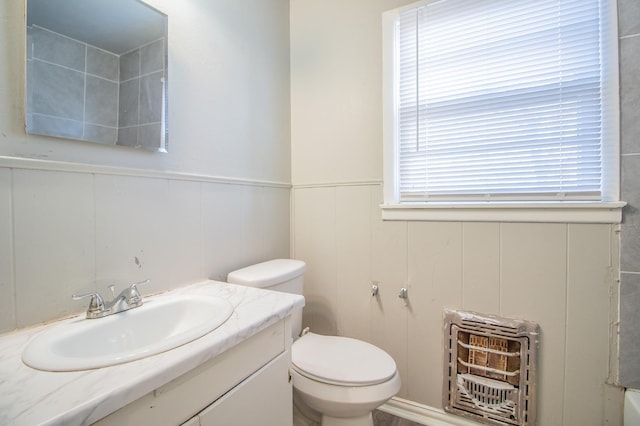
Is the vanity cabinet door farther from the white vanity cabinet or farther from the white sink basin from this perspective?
the white sink basin

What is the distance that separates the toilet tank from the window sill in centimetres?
55

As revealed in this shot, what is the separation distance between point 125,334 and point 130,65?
2.91ft

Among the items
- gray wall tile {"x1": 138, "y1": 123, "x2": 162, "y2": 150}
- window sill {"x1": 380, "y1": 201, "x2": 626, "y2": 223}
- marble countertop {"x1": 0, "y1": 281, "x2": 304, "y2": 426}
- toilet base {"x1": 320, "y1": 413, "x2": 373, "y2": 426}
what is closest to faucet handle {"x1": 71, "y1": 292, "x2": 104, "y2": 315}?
marble countertop {"x1": 0, "y1": 281, "x2": 304, "y2": 426}

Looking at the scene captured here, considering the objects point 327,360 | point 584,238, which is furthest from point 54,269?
point 584,238

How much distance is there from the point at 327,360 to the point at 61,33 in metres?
1.42

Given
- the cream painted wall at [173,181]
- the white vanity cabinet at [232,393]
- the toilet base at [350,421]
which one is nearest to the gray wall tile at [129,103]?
the cream painted wall at [173,181]

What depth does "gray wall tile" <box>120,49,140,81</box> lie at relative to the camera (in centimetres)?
95

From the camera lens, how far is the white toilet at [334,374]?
1.01 meters

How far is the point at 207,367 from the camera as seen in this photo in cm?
63

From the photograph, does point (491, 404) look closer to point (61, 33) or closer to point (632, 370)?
point (632, 370)

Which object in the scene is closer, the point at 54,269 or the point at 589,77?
the point at 54,269

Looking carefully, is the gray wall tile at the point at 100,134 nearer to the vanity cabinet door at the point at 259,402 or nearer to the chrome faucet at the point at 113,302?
the chrome faucet at the point at 113,302

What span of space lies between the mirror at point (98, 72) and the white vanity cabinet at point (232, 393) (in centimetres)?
76

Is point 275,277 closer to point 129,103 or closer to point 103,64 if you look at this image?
point 129,103
